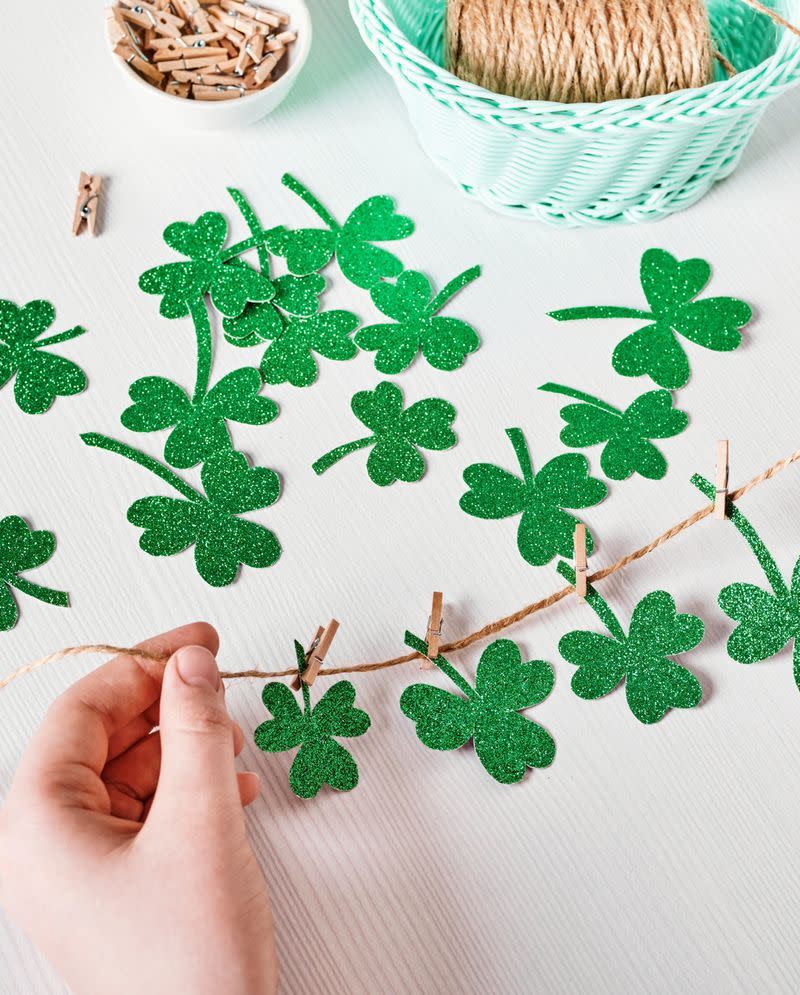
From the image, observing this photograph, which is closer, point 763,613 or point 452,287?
point 763,613

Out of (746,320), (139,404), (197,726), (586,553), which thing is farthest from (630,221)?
(197,726)

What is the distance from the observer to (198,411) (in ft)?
2.17

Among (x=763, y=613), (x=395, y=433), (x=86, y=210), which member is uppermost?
(x=86, y=210)

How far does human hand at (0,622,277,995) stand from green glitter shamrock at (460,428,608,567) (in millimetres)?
213

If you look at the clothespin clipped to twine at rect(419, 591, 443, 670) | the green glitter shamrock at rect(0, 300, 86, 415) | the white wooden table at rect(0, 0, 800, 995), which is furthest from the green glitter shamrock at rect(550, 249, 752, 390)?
the green glitter shamrock at rect(0, 300, 86, 415)

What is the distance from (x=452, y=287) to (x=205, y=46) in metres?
0.27

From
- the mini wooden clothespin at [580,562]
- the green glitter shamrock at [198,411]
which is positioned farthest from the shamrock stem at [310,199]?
the mini wooden clothespin at [580,562]

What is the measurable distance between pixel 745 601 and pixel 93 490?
0.42 meters

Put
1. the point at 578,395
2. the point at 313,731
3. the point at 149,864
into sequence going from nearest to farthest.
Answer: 1. the point at 149,864
2. the point at 313,731
3. the point at 578,395

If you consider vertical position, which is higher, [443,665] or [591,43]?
[591,43]

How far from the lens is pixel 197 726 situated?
484 millimetres

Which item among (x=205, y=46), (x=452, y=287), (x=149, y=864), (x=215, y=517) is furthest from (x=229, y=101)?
(x=149, y=864)

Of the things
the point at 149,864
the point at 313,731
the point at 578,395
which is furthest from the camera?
the point at 578,395

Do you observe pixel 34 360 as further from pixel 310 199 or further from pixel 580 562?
pixel 580 562
